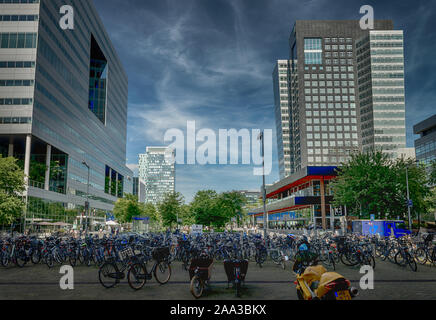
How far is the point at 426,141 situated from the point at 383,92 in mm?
42549

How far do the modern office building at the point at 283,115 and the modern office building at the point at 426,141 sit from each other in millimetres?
57029

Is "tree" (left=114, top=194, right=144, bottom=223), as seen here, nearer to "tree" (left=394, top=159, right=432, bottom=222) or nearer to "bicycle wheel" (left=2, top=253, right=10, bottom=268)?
"tree" (left=394, top=159, right=432, bottom=222)

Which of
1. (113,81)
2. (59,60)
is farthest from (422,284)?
(113,81)

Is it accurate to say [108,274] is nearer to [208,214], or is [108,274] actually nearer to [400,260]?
[400,260]

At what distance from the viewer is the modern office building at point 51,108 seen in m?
49.5

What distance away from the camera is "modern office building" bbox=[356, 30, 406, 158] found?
119 m

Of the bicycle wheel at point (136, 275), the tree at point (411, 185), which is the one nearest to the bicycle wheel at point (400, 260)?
the bicycle wheel at point (136, 275)

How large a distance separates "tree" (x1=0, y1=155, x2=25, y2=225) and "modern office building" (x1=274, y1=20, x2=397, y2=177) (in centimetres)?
10178

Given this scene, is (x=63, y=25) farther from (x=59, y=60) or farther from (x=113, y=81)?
(x=113, y=81)

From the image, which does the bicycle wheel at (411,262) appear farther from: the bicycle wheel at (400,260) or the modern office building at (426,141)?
the modern office building at (426,141)

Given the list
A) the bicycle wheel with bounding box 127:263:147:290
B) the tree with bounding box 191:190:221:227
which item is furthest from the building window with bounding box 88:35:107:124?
the bicycle wheel with bounding box 127:263:147:290
